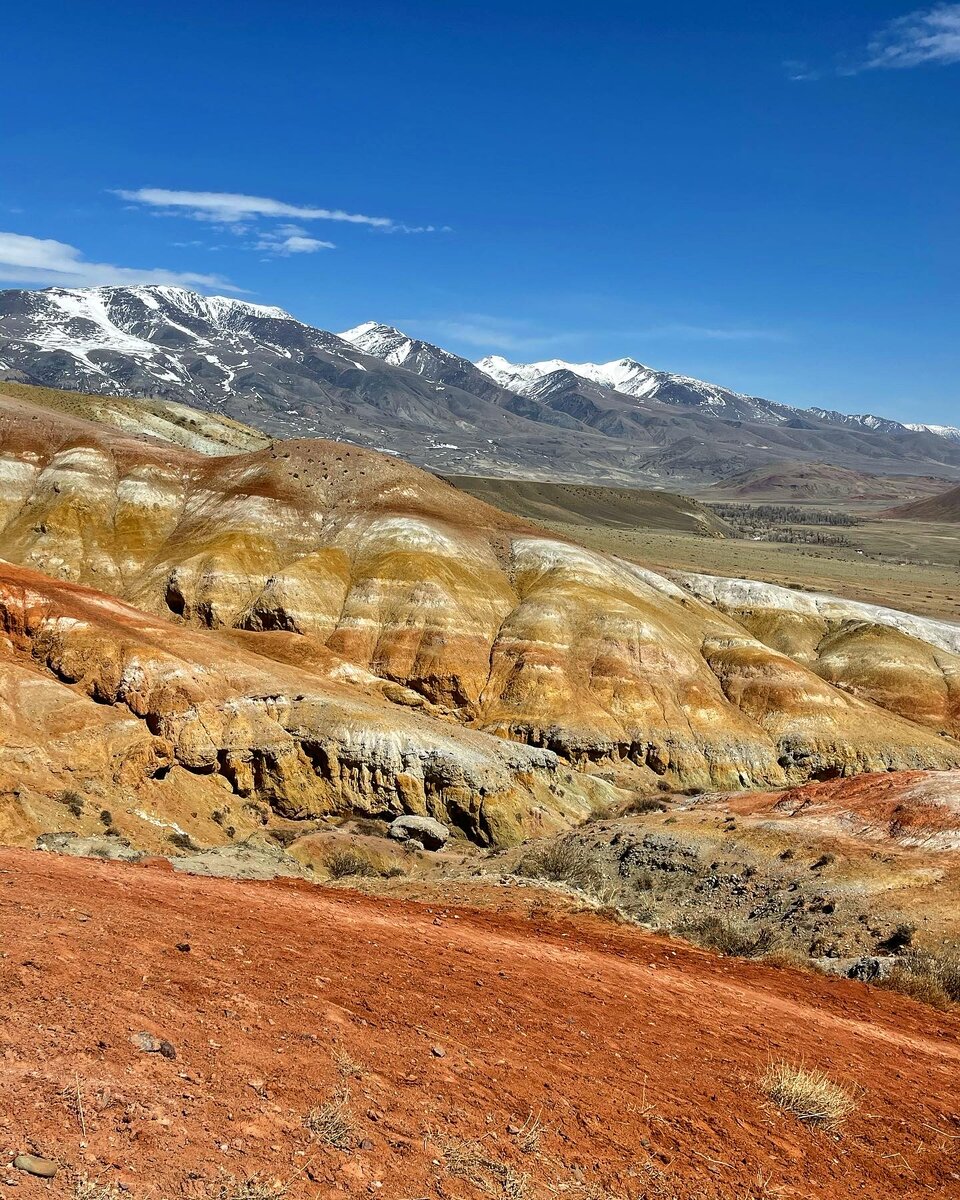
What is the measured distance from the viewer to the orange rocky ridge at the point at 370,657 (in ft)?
119

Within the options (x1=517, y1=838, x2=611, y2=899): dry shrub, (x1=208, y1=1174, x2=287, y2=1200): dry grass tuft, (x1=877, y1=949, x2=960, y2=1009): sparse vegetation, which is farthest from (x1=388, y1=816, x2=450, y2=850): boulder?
(x1=208, y1=1174, x2=287, y2=1200): dry grass tuft

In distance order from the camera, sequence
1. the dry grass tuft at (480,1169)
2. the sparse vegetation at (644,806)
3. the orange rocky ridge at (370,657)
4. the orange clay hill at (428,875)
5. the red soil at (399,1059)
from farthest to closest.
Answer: the sparse vegetation at (644,806), the orange rocky ridge at (370,657), the orange clay hill at (428,875), the dry grass tuft at (480,1169), the red soil at (399,1059)

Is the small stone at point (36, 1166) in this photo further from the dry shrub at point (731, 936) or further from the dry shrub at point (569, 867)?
→ the dry shrub at point (569, 867)

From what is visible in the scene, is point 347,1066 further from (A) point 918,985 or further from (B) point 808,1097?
(A) point 918,985

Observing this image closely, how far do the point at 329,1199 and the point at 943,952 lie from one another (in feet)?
55.8

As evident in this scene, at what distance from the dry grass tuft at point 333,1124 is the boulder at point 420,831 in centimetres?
2963

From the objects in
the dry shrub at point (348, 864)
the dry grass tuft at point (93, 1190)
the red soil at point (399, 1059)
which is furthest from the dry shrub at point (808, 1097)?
the dry shrub at point (348, 864)

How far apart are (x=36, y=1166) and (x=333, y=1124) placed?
8.08ft

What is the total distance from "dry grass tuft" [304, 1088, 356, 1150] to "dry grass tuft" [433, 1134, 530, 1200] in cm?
85

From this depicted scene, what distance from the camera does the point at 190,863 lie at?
20078 mm

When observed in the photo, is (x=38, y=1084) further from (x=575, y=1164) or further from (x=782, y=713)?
(x=782, y=713)

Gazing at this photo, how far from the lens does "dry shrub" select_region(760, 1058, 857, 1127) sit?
967 centimetres

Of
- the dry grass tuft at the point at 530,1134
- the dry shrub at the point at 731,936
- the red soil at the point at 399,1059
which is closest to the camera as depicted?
the red soil at the point at 399,1059

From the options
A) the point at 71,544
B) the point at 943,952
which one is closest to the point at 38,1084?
the point at 943,952
